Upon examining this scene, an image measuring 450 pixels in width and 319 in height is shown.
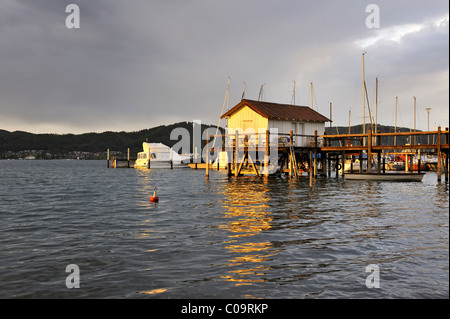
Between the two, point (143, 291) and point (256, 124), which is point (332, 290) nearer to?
point (143, 291)

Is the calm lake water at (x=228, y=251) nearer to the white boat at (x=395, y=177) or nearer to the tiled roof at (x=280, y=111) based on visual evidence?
the white boat at (x=395, y=177)

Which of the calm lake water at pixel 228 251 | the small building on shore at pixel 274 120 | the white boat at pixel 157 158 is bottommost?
the calm lake water at pixel 228 251

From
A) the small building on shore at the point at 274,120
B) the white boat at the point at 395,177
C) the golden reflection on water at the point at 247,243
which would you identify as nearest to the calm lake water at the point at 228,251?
the golden reflection on water at the point at 247,243

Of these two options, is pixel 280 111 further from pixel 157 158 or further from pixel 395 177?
pixel 157 158

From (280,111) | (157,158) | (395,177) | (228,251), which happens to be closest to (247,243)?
(228,251)

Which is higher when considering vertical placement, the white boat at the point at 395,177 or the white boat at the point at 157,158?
the white boat at the point at 157,158

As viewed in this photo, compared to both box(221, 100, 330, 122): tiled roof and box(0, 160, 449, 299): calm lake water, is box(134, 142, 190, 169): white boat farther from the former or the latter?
box(0, 160, 449, 299): calm lake water

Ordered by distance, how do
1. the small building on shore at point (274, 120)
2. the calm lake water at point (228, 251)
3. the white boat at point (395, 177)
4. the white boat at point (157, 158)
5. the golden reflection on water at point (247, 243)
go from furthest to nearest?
the white boat at point (157, 158) → the small building on shore at point (274, 120) → the white boat at point (395, 177) → the golden reflection on water at point (247, 243) → the calm lake water at point (228, 251)

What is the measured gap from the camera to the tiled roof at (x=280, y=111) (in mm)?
41519

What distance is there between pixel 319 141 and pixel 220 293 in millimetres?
37015

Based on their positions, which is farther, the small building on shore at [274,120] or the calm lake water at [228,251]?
the small building on shore at [274,120]

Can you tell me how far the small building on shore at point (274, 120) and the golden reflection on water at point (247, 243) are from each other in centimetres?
2004

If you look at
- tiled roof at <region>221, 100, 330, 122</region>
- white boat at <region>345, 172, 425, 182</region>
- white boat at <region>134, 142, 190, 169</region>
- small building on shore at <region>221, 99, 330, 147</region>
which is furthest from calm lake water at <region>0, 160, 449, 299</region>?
white boat at <region>134, 142, 190, 169</region>

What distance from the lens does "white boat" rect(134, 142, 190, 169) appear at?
97.8 m
